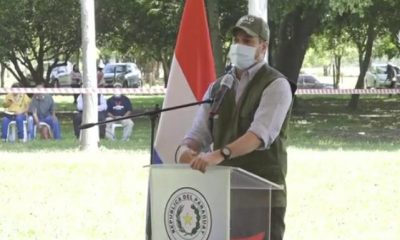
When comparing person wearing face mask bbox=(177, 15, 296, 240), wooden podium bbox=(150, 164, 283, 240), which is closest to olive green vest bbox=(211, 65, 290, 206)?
person wearing face mask bbox=(177, 15, 296, 240)

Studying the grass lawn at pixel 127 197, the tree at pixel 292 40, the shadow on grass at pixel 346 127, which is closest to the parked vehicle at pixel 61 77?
the shadow on grass at pixel 346 127

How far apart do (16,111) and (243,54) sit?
1231 cm

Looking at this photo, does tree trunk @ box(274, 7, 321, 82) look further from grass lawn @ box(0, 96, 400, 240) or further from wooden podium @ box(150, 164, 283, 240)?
wooden podium @ box(150, 164, 283, 240)

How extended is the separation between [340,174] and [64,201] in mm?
3593

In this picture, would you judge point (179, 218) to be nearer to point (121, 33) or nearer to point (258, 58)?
point (258, 58)

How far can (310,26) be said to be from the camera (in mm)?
22484

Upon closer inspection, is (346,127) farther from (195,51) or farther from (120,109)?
(195,51)

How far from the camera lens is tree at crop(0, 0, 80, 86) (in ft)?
88.3

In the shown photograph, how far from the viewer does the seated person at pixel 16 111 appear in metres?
15.0

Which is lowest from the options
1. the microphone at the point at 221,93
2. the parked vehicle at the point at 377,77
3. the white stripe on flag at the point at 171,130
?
the parked vehicle at the point at 377,77

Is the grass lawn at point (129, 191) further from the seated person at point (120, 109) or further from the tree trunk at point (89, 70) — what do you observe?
the seated person at point (120, 109)

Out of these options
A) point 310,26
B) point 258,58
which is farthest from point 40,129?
point 258,58

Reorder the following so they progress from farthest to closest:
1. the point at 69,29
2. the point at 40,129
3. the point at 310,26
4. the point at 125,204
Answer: the point at 69,29, the point at 310,26, the point at 40,129, the point at 125,204

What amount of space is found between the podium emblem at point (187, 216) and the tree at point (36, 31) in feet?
75.5
